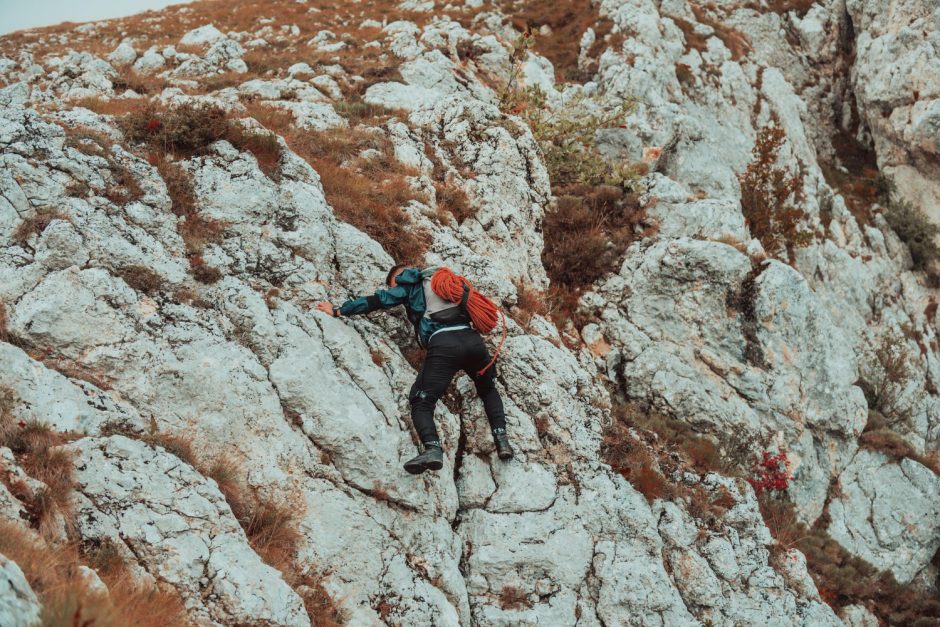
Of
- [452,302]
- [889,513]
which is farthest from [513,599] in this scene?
[889,513]

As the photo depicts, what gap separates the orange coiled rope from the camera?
824 centimetres

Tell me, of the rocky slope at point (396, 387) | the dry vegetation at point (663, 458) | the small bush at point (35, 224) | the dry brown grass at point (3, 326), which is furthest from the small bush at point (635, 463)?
the small bush at point (35, 224)

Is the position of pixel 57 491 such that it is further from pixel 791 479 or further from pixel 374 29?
pixel 374 29

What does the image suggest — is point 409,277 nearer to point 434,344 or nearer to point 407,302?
point 407,302

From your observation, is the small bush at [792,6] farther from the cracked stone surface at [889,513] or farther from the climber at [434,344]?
the climber at [434,344]

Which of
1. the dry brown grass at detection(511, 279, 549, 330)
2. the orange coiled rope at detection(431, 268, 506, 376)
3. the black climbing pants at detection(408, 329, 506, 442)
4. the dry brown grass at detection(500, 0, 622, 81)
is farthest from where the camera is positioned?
the dry brown grass at detection(500, 0, 622, 81)

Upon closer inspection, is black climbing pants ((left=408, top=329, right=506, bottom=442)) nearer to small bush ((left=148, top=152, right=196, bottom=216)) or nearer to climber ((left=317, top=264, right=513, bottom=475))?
climber ((left=317, top=264, right=513, bottom=475))

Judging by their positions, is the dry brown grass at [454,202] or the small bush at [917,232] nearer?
the dry brown grass at [454,202]

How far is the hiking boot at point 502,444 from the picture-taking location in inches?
329

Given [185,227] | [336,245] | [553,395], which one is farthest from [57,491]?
[553,395]

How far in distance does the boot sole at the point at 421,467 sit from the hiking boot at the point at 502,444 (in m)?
1.28

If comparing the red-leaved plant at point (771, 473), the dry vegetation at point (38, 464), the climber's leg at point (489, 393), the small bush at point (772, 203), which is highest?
the dry vegetation at point (38, 464)

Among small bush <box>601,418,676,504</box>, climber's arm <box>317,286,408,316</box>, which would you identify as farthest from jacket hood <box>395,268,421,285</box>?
small bush <box>601,418,676,504</box>

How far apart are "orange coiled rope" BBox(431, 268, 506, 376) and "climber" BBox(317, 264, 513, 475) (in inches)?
2.1
